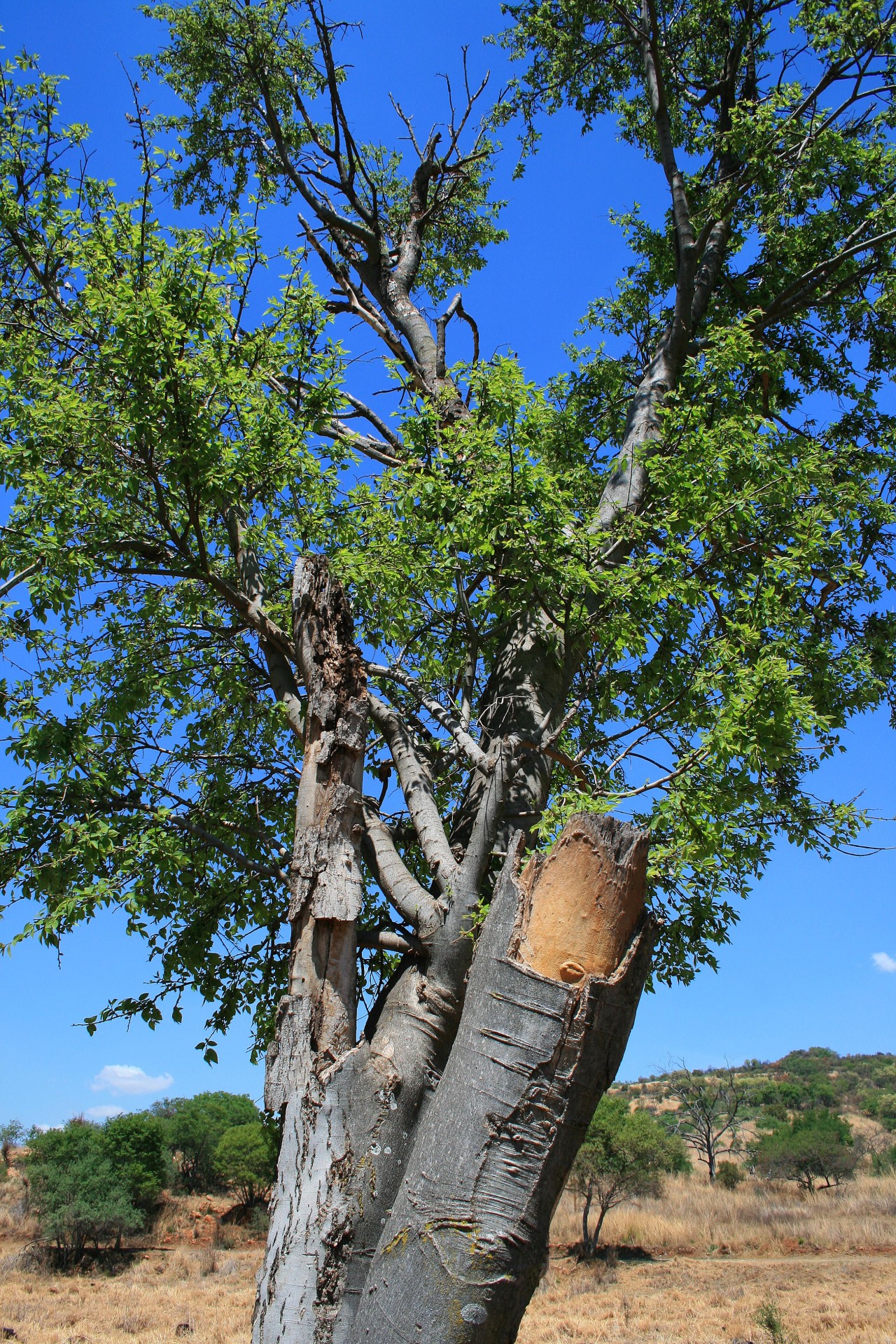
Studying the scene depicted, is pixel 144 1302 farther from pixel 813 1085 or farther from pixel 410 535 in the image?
pixel 813 1085

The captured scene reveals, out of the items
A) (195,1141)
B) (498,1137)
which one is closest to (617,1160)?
(195,1141)

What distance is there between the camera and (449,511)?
5977mm

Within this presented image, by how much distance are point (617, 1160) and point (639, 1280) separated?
215 inches

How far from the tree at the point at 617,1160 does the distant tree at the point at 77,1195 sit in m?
12.4

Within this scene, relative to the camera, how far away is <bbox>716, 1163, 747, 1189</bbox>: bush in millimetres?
31828

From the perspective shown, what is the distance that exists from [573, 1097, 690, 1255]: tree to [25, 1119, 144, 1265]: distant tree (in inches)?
489

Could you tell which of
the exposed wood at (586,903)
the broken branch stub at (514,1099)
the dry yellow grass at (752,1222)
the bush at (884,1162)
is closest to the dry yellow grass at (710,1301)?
the dry yellow grass at (752,1222)

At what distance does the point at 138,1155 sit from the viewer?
26188 millimetres

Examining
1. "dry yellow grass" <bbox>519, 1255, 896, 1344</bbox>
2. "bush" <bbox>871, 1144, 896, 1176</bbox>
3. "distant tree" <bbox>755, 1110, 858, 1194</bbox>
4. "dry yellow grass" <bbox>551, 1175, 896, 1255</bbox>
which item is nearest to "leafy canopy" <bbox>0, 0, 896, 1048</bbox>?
"dry yellow grass" <bbox>519, 1255, 896, 1344</bbox>

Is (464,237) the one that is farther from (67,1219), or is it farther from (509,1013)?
(67,1219)

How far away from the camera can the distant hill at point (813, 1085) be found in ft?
162

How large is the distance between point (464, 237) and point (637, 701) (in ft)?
23.7

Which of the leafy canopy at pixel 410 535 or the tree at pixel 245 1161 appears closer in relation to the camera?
the leafy canopy at pixel 410 535

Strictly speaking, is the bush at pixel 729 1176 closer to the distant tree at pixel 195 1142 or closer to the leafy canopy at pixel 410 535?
the distant tree at pixel 195 1142
